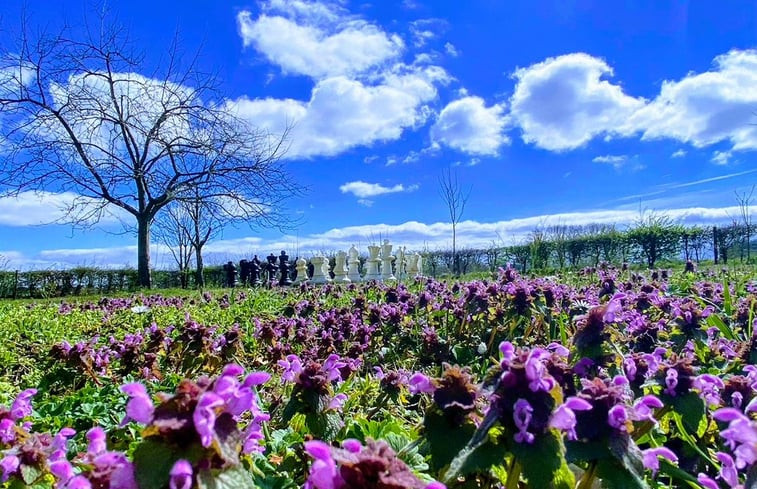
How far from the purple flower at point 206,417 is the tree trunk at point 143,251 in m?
18.7

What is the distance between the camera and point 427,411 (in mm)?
1035

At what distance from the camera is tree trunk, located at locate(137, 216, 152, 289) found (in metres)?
17.9

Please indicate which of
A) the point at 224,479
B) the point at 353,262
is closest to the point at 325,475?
the point at 224,479

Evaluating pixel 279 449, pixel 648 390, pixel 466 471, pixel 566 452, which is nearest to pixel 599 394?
pixel 566 452

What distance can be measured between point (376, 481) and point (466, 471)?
252 mm

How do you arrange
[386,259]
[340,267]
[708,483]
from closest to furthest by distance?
[708,483], [386,259], [340,267]

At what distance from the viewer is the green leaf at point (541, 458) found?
0.81 meters

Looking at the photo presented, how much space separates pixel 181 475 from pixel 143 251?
19329 millimetres

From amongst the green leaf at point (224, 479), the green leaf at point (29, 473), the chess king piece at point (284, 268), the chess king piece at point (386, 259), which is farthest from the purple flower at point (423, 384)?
the chess king piece at point (284, 268)

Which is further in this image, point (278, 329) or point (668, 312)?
point (278, 329)

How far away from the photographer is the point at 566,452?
2.98 feet

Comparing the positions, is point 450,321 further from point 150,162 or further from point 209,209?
point 150,162

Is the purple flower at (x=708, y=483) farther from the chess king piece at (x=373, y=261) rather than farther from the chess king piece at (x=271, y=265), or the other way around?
the chess king piece at (x=271, y=265)

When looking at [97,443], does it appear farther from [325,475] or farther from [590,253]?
[590,253]
